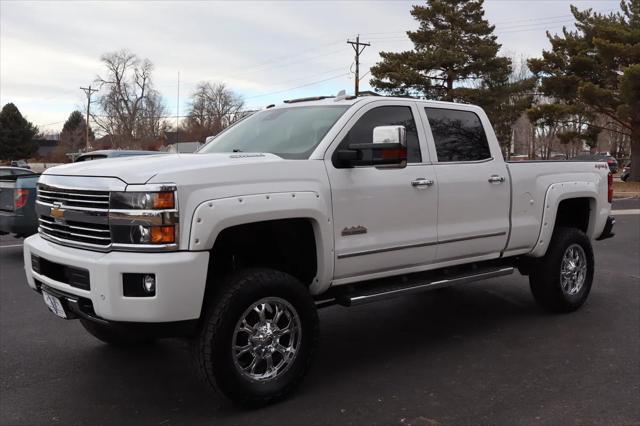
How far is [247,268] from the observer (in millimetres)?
3857

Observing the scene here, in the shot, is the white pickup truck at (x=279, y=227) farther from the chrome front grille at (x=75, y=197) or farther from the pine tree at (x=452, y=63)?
the pine tree at (x=452, y=63)

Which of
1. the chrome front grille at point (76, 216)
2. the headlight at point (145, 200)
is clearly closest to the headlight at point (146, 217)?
the headlight at point (145, 200)

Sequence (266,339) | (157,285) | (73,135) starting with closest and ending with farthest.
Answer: (157,285)
(266,339)
(73,135)

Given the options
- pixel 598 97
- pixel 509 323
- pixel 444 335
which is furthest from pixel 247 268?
pixel 598 97

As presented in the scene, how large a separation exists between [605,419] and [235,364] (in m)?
2.25

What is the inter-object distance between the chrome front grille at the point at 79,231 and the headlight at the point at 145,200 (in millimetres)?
191

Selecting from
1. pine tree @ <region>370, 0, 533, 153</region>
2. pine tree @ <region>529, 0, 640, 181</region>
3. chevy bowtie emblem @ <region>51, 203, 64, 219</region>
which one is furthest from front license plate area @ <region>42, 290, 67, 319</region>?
pine tree @ <region>370, 0, 533, 153</region>

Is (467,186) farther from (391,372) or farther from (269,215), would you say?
(269,215)

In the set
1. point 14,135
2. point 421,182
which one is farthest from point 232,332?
point 14,135

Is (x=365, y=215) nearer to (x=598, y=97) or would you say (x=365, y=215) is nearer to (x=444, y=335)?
(x=444, y=335)

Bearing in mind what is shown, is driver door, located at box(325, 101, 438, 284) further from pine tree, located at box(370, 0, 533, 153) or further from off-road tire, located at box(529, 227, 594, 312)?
pine tree, located at box(370, 0, 533, 153)

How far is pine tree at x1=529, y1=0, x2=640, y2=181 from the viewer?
87.0 ft

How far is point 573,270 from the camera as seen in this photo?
598 centimetres

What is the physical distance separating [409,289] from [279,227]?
118 centimetres
